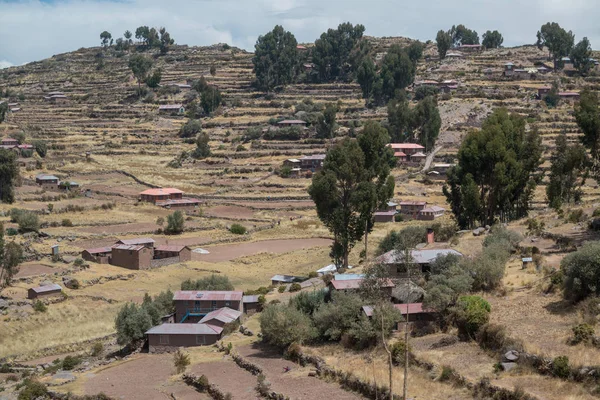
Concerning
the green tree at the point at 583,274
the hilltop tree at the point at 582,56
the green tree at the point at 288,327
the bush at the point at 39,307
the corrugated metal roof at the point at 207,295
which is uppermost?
the hilltop tree at the point at 582,56

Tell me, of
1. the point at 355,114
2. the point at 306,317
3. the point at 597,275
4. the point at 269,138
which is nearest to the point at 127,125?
the point at 269,138

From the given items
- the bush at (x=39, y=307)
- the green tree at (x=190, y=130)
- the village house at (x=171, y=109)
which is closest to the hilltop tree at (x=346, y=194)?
the bush at (x=39, y=307)

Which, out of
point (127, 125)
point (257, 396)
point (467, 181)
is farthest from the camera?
point (127, 125)

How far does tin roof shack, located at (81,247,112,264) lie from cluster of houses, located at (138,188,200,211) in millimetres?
22600

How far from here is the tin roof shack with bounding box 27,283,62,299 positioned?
47906 mm

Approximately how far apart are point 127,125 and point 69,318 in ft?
277

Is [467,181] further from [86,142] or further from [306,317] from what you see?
[86,142]

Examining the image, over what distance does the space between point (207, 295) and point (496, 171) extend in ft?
66.0

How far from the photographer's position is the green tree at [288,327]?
33625 mm

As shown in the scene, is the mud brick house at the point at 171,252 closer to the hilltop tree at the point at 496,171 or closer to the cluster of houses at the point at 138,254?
the cluster of houses at the point at 138,254

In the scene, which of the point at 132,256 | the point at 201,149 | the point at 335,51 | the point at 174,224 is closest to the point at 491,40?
the point at 335,51

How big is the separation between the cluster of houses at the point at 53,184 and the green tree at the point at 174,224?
24800 millimetres

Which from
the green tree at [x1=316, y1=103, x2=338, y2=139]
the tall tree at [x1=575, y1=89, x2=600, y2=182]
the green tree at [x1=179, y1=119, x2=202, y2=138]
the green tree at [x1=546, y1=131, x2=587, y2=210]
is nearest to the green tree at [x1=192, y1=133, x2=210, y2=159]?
the green tree at [x1=179, y1=119, x2=202, y2=138]

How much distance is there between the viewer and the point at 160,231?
232ft
